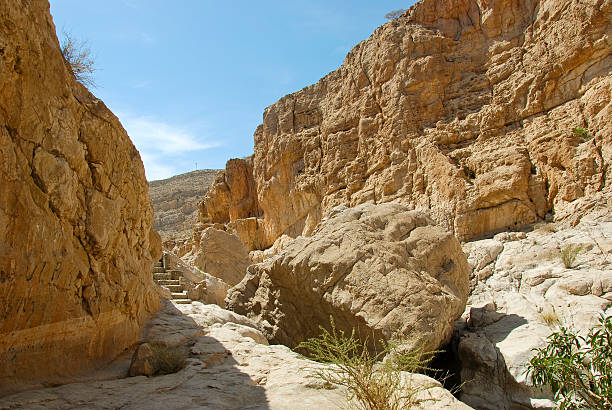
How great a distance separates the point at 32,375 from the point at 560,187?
1271 cm

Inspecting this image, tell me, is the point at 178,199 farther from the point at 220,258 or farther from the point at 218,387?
the point at 218,387

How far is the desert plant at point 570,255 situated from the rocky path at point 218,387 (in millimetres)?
6216

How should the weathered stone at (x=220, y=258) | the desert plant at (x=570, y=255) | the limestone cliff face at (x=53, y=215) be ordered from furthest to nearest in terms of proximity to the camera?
the weathered stone at (x=220, y=258), the desert plant at (x=570, y=255), the limestone cliff face at (x=53, y=215)

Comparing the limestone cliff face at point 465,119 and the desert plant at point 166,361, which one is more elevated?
the limestone cliff face at point 465,119

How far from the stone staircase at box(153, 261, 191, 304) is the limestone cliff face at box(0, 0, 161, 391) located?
3203 mm

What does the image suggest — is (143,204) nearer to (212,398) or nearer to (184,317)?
(184,317)

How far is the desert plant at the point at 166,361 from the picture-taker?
4.11 m

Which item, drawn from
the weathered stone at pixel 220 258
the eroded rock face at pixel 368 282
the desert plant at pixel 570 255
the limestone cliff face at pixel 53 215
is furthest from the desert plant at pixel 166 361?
the desert plant at pixel 570 255

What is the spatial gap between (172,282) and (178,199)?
40831 millimetres

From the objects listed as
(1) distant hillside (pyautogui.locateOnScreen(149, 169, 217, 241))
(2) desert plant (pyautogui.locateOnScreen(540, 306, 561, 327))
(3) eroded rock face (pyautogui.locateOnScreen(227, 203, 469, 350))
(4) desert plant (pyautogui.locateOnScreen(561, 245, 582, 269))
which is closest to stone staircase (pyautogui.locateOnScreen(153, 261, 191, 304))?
(3) eroded rock face (pyautogui.locateOnScreen(227, 203, 469, 350))

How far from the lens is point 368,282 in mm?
5484

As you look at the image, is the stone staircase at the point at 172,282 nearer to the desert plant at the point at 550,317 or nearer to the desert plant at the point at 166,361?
the desert plant at the point at 166,361

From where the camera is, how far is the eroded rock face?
5.14m

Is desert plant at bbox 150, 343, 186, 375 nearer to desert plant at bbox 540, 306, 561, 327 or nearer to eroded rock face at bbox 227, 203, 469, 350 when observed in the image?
eroded rock face at bbox 227, 203, 469, 350
